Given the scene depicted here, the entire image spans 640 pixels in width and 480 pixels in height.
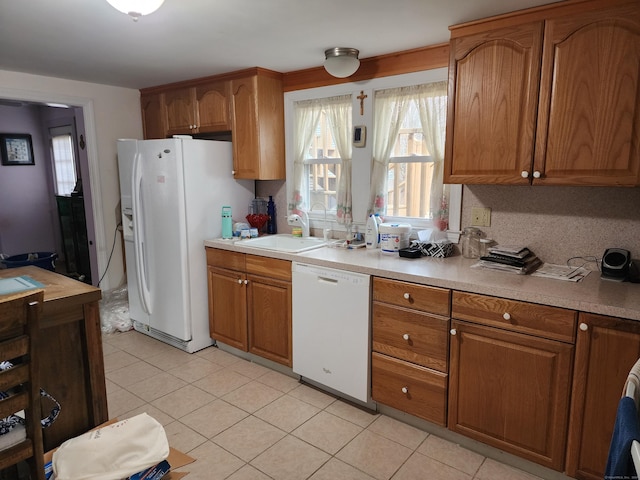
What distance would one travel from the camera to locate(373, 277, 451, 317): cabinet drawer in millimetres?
2072

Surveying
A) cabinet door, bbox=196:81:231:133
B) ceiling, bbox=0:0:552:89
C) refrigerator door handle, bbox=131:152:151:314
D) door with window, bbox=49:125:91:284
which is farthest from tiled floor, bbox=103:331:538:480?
door with window, bbox=49:125:91:284

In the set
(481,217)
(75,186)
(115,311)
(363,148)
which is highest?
(363,148)

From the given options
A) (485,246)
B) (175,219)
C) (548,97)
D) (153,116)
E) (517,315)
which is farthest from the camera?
(153,116)

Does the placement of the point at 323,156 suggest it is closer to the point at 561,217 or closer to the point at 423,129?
the point at 423,129

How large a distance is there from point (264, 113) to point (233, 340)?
174cm

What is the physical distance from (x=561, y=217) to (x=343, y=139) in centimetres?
151

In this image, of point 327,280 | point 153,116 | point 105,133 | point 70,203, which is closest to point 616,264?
point 327,280

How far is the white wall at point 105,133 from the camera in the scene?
3.56 m

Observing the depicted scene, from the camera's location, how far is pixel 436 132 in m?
2.63

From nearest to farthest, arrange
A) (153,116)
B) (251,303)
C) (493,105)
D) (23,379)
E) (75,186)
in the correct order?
(23,379), (493,105), (251,303), (153,116), (75,186)

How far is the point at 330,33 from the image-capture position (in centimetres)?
231

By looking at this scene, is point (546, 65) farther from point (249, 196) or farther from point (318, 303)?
point (249, 196)

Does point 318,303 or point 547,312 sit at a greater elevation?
point 547,312

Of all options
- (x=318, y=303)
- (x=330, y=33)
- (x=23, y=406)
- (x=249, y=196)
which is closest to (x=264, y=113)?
(x=249, y=196)
